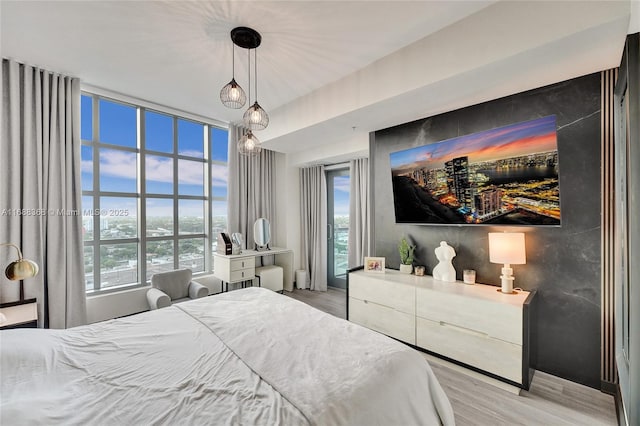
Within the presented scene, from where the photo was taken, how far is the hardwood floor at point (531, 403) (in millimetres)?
1820

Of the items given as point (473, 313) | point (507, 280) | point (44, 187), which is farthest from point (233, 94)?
point (507, 280)

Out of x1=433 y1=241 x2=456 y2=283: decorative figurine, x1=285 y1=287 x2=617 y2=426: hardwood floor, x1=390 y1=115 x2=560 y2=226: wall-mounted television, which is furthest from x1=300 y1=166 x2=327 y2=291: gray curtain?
x1=285 y1=287 x2=617 y2=426: hardwood floor

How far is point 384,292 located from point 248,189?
9.41ft

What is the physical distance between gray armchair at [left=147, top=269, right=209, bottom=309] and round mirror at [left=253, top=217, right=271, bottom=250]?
1.31 metres

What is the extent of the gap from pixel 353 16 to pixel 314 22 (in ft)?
0.96

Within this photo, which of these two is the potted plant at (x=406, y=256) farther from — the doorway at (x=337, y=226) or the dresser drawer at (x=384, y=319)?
the doorway at (x=337, y=226)

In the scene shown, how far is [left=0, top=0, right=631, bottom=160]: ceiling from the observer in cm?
172

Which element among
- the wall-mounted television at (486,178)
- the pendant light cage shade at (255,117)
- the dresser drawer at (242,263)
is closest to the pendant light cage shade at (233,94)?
the pendant light cage shade at (255,117)

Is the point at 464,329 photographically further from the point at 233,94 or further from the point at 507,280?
the point at 233,94

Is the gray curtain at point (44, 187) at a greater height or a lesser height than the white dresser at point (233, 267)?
greater

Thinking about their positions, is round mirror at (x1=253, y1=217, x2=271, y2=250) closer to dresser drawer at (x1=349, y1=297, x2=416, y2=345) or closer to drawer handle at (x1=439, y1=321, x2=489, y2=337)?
dresser drawer at (x1=349, y1=297, x2=416, y2=345)

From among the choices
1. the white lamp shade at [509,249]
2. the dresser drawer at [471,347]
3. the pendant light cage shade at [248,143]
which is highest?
the pendant light cage shade at [248,143]

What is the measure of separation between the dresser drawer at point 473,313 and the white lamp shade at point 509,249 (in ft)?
1.27

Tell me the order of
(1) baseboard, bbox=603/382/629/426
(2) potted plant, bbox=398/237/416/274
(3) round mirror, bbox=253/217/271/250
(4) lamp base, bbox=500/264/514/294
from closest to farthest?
(1) baseboard, bbox=603/382/629/426, (4) lamp base, bbox=500/264/514/294, (2) potted plant, bbox=398/237/416/274, (3) round mirror, bbox=253/217/271/250
